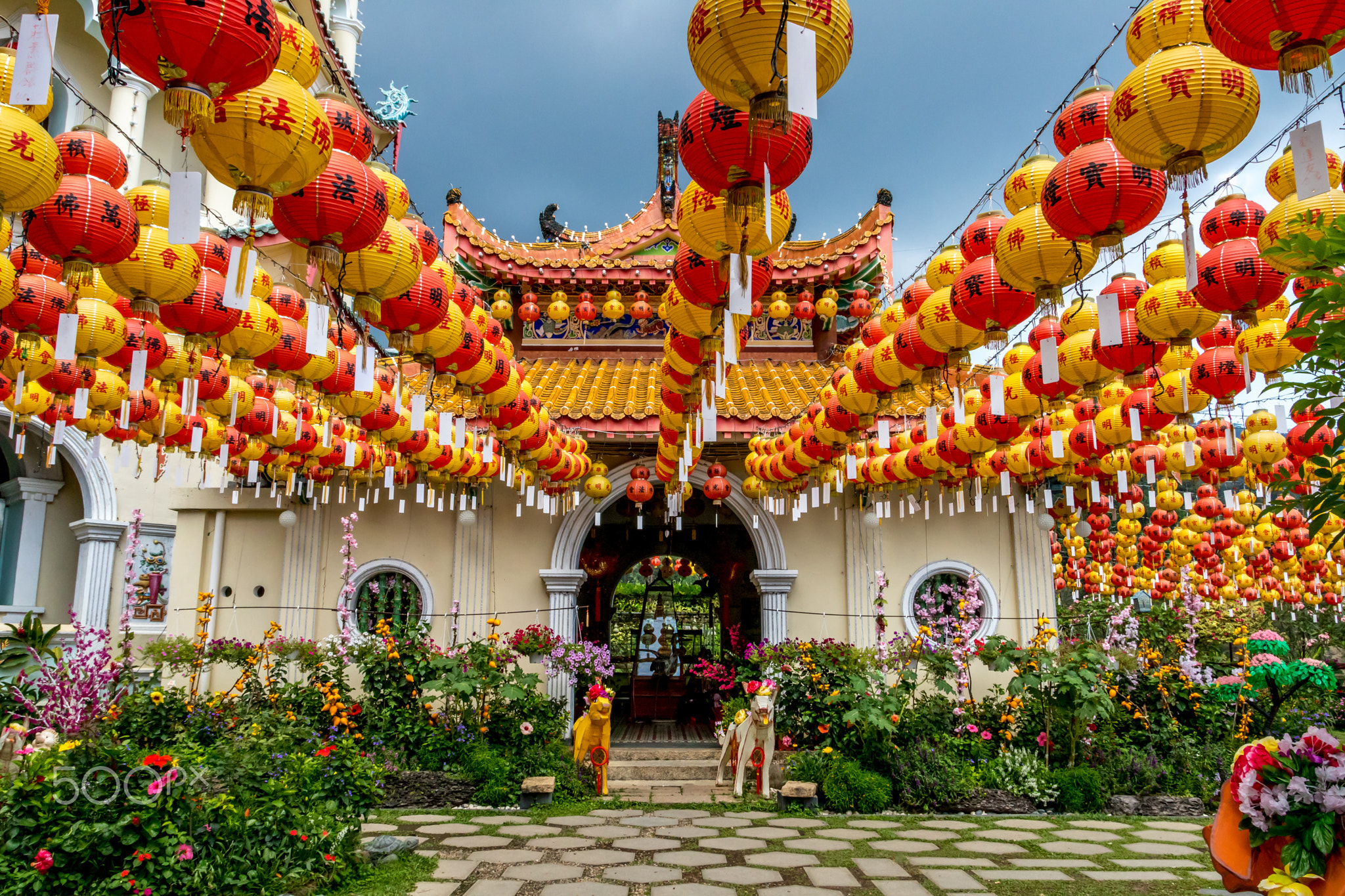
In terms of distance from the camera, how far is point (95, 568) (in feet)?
43.3

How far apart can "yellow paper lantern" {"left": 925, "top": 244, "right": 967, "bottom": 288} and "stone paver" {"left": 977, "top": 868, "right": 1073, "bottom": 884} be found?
4026 millimetres

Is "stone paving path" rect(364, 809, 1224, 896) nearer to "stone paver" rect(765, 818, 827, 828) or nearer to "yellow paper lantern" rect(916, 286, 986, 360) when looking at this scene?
"stone paver" rect(765, 818, 827, 828)

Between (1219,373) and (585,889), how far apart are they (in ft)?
18.4

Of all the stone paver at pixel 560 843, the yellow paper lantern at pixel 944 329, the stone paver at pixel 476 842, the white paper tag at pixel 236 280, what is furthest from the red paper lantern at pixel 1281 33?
the stone paver at pixel 476 842

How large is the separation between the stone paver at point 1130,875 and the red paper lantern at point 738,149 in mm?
5440

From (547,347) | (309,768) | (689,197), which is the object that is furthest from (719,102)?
(547,347)

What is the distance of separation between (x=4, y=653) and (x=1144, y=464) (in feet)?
37.7

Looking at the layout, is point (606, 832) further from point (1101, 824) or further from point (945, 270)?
point (945, 270)

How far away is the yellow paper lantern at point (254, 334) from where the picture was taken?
16.9 feet

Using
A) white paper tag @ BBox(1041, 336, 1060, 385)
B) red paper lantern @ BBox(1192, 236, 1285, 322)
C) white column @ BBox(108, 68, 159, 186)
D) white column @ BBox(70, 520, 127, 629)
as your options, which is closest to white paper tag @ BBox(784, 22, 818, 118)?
white paper tag @ BBox(1041, 336, 1060, 385)

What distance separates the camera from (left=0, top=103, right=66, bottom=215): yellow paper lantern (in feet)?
11.5

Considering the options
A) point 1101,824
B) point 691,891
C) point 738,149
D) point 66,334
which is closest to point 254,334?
point 66,334

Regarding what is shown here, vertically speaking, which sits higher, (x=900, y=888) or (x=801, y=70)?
(x=801, y=70)

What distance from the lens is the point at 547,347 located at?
12531 mm
